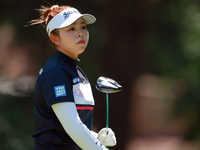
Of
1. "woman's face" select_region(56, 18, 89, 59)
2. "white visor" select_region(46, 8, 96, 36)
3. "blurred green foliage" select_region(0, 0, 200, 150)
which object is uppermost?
"white visor" select_region(46, 8, 96, 36)

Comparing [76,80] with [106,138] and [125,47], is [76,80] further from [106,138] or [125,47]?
[125,47]

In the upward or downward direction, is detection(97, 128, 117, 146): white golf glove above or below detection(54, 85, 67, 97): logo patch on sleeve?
below

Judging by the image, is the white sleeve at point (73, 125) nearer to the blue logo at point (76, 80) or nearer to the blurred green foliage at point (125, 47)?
the blue logo at point (76, 80)

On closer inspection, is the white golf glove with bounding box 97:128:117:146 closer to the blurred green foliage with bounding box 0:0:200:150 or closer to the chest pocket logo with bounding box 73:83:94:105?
the chest pocket logo with bounding box 73:83:94:105

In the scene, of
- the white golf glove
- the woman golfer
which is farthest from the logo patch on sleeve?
the white golf glove

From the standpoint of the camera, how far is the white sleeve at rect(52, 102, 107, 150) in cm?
172

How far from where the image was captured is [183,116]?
5.87 metres

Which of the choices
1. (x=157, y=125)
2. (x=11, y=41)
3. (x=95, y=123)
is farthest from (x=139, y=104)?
(x=11, y=41)

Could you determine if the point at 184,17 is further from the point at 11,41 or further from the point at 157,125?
the point at 157,125

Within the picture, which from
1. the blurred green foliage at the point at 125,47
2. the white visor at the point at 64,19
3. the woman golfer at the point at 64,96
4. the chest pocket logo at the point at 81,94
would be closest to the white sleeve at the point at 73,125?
the woman golfer at the point at 64,96

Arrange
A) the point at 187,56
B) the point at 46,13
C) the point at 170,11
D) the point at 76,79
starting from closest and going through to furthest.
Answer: the point at 76,79 < the point at 46,13 < the point at 187,56 < the point at 170,11

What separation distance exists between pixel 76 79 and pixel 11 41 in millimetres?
4083

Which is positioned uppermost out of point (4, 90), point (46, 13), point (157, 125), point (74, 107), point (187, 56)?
point (46, 13)

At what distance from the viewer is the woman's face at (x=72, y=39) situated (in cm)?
199
